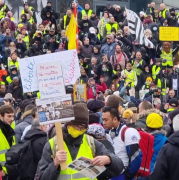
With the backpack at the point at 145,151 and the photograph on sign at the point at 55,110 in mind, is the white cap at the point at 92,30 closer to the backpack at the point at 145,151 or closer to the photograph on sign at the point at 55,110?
the backpack at the point at 145,151

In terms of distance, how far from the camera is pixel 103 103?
9445mm

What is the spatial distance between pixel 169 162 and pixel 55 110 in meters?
1.10

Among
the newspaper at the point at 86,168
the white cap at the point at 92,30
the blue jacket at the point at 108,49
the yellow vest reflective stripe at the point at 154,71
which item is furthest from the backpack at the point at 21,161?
the white cap at the point at 92,30

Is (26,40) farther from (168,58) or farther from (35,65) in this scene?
(35,65)

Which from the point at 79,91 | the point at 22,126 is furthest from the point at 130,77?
the point at 22,126

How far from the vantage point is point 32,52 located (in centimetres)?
2220

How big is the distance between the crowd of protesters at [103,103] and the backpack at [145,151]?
0.5 inches

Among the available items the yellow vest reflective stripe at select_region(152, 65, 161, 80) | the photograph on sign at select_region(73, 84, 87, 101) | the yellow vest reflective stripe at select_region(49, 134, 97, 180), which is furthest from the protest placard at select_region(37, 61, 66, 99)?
the yellow vest reflective stripe at select_region(152, 65, 161, 80)

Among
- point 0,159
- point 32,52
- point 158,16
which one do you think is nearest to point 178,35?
point 32,52

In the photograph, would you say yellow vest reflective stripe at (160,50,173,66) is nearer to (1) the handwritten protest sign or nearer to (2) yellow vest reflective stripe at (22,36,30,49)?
(2) yellow vest reflective stripe at (22,36,30,49)

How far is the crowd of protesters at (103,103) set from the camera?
18.0 ft

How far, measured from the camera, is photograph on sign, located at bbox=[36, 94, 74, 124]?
534 cm

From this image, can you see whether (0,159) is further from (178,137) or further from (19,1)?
(19,1)

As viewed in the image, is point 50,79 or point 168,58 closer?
point 50,79
